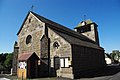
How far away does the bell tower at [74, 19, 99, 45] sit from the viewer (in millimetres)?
34812

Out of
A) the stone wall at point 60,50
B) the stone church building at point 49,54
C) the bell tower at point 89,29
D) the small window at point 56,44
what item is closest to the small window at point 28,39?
the stone church building at point 49,54

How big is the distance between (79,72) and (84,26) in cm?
2156

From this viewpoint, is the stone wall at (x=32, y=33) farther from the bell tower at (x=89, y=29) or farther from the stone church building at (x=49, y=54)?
the bell tower at (x=89, y=29)

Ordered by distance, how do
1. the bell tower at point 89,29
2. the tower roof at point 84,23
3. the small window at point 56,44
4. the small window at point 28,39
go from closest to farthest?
1. the small window at point 56,44
2. the small window at point 28,39
3. the bell tower at point 89,29
4. the tower roof at point 84,23

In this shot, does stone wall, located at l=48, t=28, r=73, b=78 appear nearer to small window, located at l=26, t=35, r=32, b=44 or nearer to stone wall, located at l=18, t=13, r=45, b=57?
stone wall, located at l=18, t=13, r=45, b=57

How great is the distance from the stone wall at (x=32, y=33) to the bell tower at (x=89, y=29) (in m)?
18.5

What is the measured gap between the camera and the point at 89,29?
3625cm

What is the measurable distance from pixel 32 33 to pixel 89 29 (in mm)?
19611

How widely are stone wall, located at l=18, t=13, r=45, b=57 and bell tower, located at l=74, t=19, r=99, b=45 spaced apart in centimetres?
1846

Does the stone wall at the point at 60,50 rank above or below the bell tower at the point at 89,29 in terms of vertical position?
below

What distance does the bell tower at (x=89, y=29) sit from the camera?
34.8 meters

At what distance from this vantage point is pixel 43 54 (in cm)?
1914

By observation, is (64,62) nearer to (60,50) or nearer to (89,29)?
(60,50)

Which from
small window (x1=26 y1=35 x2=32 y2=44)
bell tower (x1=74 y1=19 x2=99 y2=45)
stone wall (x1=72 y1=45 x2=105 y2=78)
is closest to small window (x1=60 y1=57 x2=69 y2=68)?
stone wall (x1=72 y1=45 x2=105 y2=78)
